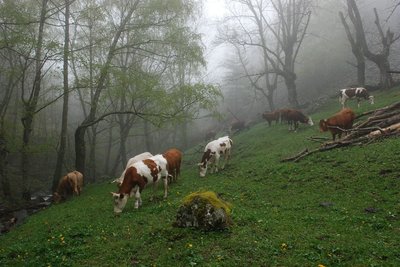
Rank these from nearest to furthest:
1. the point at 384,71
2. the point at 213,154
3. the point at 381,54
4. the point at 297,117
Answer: the point at 213,154 → the point at 297,117 → the point at 381,54 → the point at 384,71

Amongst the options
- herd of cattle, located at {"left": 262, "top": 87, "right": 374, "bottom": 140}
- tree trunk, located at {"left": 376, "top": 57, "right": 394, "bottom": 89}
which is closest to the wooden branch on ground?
herd of cattle, located at {"left": 262, "top": 87, "right": 374, "bottom": 140}

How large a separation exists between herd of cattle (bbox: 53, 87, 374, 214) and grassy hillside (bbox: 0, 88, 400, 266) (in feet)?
2.46

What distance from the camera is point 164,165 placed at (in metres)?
14.9

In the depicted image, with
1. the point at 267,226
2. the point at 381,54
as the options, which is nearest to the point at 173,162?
the point at 267,226

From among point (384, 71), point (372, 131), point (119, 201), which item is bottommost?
point (119, 201)

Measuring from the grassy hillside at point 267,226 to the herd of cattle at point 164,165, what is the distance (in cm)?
75

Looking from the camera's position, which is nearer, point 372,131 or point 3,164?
point 372,131

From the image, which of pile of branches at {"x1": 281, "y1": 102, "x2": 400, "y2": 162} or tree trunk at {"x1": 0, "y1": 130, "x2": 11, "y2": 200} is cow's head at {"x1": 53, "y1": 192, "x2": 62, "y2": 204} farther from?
pile of branches at {"x1": 281, "y1": 102, "x2": 400, "y2": 162}

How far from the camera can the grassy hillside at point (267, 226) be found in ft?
26.1

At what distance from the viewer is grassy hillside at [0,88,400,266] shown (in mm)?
7953

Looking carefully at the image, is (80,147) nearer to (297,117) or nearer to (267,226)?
(297,117)

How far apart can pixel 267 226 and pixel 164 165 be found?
6364 mm

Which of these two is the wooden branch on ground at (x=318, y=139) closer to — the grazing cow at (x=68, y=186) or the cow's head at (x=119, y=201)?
the cow's head at (x=119, y=201)

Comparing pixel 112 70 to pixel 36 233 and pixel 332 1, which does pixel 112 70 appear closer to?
pixel 36 233
